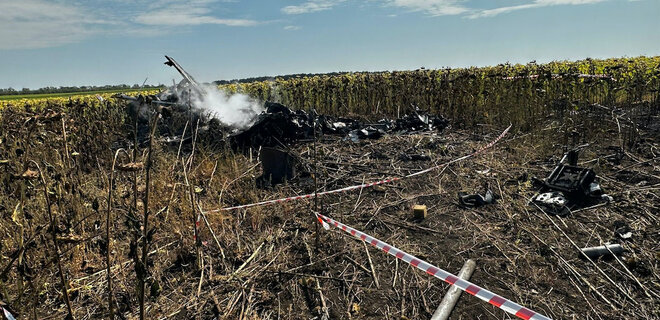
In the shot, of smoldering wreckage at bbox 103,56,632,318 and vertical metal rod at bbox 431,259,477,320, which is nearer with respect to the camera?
vertical metal rod at bbox 431,259,477,320

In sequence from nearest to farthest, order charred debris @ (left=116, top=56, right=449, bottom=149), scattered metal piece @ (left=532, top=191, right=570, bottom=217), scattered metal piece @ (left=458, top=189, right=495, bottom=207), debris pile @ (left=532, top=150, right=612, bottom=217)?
scattered metal piece @ (left=532, top=191, right=570, bottom=217)
debris pile @ (left=532, top=150, right=612, bottom=217)
scattered metal piece @ (left=458, top=189, right=495, bottom=207)
charred debris @ (left=116, top=56, right=449, bottom=149)

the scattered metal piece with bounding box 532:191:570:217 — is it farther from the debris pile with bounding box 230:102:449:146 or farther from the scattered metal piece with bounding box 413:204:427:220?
the debris pile with bounding box 230:102:449:146

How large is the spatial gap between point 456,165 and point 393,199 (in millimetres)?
1843

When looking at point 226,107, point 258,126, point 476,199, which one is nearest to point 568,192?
point 476,199

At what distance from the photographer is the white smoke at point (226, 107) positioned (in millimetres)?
8594

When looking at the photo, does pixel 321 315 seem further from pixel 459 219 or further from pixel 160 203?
pixel 160 203

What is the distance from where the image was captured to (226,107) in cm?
905

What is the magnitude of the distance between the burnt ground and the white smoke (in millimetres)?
2391

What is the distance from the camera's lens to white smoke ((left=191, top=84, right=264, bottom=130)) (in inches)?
338

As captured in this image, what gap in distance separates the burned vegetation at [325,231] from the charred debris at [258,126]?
Answer: 0.21 meters

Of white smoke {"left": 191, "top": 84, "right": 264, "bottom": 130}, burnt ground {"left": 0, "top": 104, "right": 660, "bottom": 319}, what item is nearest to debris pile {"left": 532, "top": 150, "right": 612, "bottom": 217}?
burnt ground {"left": 0, "top": 104, "right": 660, "bottom": 319}

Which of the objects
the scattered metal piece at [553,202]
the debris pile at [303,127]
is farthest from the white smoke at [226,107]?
the scattered metal piece at [553,202]

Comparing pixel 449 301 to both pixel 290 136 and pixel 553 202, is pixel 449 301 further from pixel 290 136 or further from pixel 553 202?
pixel 290 136

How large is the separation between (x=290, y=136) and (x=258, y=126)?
2.59 ft
